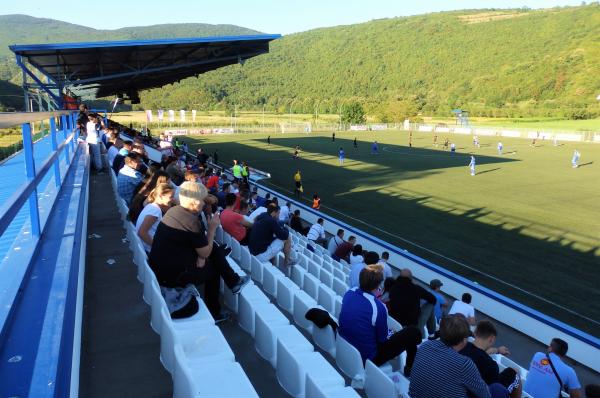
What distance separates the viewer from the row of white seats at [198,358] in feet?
9.14

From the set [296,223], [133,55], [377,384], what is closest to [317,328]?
[377,384]

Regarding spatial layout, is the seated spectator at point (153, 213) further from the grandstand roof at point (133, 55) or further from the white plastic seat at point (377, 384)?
the grandstand roof at point (133, 55)

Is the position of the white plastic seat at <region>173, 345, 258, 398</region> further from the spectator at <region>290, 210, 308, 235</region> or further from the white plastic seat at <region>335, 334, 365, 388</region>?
the spectator at <region>290, 210, 308, 235</region>

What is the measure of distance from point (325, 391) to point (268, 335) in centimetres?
90

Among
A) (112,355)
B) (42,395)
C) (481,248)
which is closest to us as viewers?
(42,395)

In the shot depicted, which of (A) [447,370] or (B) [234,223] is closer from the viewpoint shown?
(A) [447,370]

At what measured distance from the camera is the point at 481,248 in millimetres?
14805

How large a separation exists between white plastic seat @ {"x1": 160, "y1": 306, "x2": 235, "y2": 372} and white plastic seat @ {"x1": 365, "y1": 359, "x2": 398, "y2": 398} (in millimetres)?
1319

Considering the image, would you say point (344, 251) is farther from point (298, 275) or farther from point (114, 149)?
point (114, 149)

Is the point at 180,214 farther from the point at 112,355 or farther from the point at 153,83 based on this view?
the point at 153,83

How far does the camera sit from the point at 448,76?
162m

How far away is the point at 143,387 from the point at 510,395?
307 cm

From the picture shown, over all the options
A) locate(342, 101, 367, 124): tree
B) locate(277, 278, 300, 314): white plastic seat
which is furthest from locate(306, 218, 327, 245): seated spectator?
locate(342, 101, 367, 124): tree

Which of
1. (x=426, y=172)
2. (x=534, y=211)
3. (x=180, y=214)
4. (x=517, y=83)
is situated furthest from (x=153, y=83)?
(x=517, y=83)
